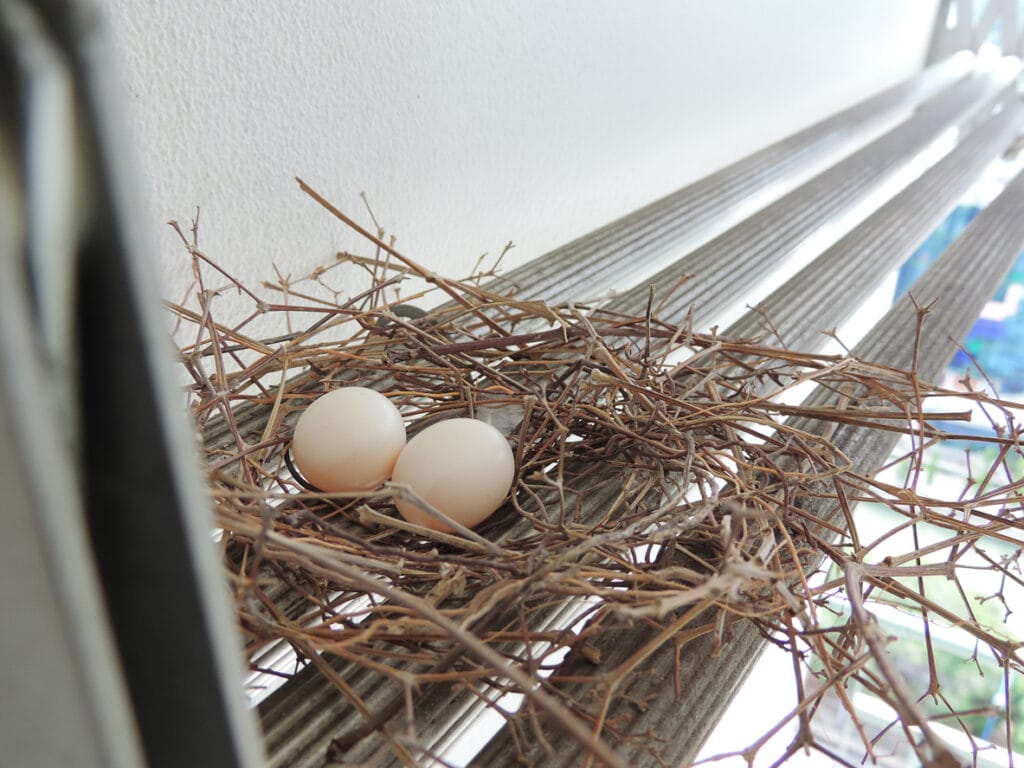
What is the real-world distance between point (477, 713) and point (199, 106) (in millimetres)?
386

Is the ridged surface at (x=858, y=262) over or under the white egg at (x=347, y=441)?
over

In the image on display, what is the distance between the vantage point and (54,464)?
86 mm

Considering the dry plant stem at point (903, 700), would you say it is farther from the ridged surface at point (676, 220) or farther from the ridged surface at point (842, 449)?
the ridged surface at point (676, 220)

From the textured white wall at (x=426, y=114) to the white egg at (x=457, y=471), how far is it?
0.79 ft

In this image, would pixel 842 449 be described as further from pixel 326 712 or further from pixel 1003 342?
pixel 1003 342

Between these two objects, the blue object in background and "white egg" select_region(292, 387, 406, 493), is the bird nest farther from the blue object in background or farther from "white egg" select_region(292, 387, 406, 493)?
the blue object in background

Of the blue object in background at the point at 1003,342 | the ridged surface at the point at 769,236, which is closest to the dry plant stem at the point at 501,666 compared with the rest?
the ridged surface at the point at 769,236

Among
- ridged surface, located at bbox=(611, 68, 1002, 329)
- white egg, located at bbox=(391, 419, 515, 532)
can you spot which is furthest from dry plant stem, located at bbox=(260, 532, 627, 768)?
ridged surface, located at bbox=(611, 68, 1002, 329)

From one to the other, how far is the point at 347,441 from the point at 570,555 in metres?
0.14

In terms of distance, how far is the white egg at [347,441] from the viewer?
0.31m

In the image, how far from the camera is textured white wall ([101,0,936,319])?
0.46 m

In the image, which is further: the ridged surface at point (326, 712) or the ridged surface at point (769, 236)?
the ridged surface at point (769, 236)

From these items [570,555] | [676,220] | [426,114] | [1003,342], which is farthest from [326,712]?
[1003,342]

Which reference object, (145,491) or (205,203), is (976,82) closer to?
(205,203)
